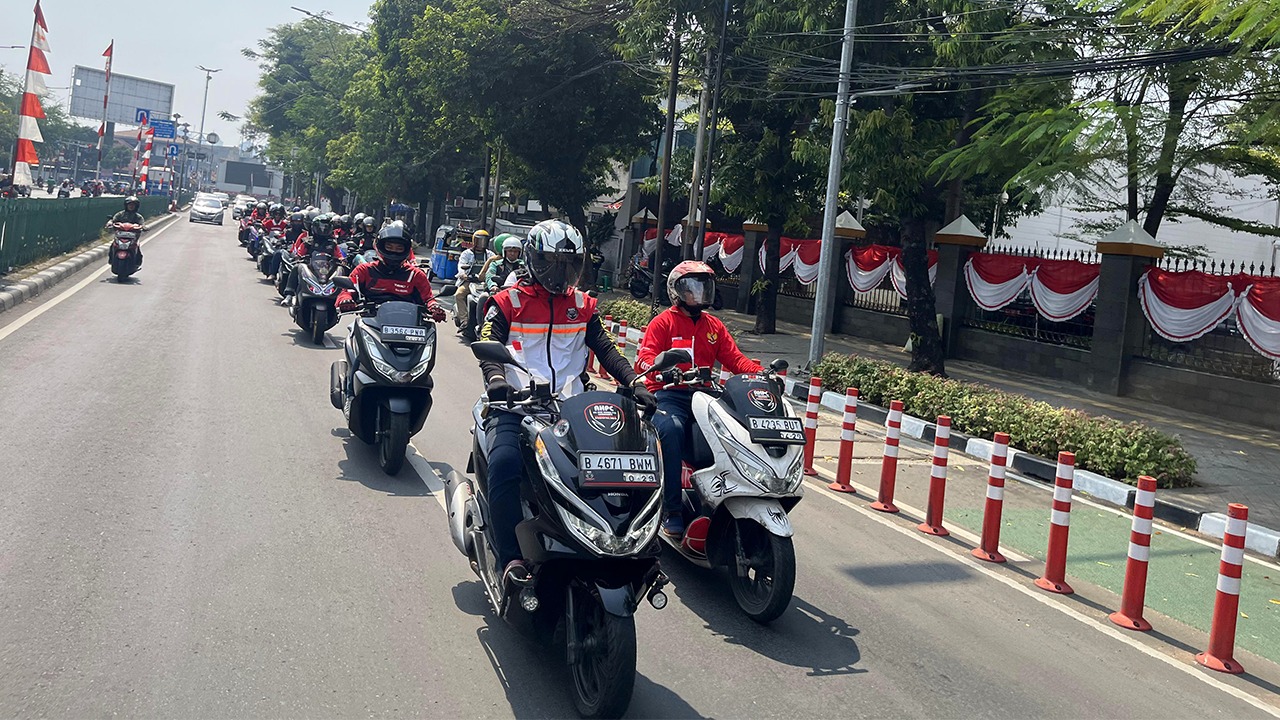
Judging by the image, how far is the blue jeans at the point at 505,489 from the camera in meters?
4.63

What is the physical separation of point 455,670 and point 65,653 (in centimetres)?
153

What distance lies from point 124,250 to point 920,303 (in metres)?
14.4

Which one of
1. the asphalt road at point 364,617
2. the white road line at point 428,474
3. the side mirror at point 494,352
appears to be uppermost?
the side mirror at point 494,352

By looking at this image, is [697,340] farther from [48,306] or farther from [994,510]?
[48,306]

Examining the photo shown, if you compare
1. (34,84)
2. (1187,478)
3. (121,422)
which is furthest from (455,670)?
(34,84)

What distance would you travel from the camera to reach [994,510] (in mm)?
7289

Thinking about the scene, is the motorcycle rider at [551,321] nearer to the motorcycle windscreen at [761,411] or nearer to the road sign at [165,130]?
the motorcycle windscreen at [761,411]

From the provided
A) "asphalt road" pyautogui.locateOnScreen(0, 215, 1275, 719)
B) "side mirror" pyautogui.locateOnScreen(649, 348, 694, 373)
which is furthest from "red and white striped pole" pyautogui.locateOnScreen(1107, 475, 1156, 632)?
"side mirror" pyautogui.locateOnScreen(649, 348, 694, 373)

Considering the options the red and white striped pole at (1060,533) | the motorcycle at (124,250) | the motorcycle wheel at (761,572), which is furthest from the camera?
the motorcycle at (124,250)

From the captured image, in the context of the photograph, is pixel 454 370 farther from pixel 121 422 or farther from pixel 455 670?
pixel 455 670

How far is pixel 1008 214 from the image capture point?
1129 inches

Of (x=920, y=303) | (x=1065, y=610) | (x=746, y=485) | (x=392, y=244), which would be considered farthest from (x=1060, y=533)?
(x=920, y=303)

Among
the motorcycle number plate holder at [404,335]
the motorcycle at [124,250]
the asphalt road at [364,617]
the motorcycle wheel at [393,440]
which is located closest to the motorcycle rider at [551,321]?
the asphalt road at [364,617]

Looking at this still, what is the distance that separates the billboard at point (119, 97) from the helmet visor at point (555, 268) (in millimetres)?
79698
